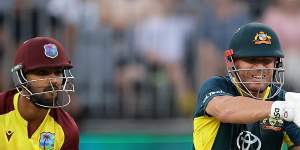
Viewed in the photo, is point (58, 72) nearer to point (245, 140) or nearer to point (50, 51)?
point (50, 51)

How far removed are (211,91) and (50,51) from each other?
135 cm

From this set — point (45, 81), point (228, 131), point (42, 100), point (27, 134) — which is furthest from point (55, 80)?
point (228, 131)

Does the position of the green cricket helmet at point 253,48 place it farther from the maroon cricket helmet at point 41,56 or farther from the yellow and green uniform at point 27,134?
the yellow and green uniform at point 27,134

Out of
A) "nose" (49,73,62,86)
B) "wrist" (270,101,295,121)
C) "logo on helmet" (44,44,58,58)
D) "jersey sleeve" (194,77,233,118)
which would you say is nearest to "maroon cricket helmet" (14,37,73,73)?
"logo on helmet" (44,44,58,58)

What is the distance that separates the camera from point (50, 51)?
6863mm

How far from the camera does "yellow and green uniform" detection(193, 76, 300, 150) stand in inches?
263

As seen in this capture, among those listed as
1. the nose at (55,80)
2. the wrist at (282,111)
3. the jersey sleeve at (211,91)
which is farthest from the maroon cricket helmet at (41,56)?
the wrist at (282,111)

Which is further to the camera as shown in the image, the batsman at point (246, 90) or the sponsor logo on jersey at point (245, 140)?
the sponsor logo on jersey at point (245, 140)

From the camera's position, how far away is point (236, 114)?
598 centimetres

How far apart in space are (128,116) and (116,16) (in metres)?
1.38

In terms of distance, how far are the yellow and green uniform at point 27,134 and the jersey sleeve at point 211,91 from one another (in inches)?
44.4

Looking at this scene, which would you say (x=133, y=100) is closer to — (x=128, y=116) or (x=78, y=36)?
(x=128, y=116)

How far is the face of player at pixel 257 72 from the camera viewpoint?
6.62 meters

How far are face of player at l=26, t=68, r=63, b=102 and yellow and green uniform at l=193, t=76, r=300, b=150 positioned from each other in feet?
3.78
